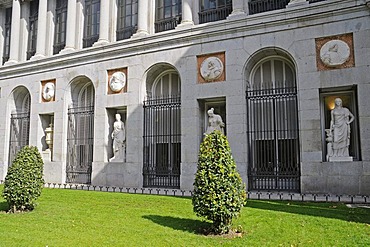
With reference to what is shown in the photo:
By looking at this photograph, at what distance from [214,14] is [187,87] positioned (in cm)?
423

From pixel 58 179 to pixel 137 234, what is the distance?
47.0ft

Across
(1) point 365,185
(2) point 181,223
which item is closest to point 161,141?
(2) point 181,223

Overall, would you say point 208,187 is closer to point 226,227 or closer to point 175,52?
point 226,227

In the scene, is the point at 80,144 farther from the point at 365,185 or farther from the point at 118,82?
the point at 365,185

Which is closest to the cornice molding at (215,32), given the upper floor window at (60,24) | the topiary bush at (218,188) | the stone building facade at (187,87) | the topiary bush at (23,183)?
the stone building facade at (187,87)

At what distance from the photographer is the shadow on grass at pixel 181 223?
29.5ft

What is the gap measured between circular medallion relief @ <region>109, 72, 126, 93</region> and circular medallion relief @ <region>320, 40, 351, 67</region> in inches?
404

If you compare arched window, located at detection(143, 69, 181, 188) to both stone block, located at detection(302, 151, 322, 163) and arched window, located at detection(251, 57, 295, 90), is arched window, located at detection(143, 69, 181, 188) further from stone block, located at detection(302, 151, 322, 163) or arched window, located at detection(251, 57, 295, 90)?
stone block, located at detection(302, 151, 322, 163)

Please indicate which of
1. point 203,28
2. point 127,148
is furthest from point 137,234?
point 203,28

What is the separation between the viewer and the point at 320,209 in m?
11.2

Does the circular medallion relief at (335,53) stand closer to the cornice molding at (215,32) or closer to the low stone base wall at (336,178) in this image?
the cornice molding at (215,32)

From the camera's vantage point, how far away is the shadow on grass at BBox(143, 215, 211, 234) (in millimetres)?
9000

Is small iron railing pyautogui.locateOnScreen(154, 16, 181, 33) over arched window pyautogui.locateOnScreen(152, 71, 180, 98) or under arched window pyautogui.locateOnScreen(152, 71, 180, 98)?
over

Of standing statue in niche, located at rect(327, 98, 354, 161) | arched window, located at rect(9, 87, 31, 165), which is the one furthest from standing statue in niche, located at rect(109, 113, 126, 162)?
standing statue in niche, located at rect(327, 98, 354, 161)
